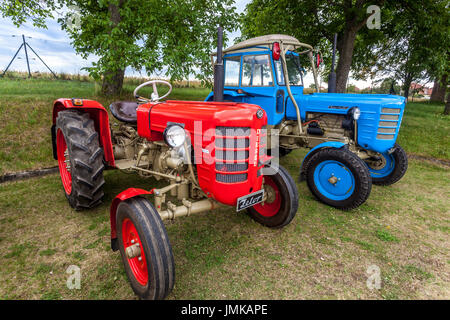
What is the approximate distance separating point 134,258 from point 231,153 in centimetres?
113

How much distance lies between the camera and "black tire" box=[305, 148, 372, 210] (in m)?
3.11

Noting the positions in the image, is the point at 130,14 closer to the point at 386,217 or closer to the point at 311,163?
the point at 311,163

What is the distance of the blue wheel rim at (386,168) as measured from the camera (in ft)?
13.6

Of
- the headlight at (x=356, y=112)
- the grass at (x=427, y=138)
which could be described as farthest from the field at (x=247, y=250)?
the grass at (x=427, y=138)

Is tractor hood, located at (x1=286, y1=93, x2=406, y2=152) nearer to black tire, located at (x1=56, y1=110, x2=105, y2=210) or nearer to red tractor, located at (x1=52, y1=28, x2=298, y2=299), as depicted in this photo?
red tractor, located at (x1=52, y1=28, x2=298, y2=299)

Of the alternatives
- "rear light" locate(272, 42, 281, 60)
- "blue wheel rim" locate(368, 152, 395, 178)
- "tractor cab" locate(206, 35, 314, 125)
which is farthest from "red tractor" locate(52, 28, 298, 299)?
"blue wheel rim" locate(368, 152, 395, 178)

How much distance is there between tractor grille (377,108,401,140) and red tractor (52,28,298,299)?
1979 mm

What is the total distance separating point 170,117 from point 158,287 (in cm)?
140

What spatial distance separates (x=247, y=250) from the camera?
245cm

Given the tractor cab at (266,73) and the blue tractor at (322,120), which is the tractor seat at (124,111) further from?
the tractor cab at (266,73)

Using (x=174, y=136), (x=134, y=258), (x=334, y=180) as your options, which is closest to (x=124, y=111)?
(x=174, y=136)

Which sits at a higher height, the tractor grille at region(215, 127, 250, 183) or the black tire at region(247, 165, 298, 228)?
the tractor grille at region(215, 127, 250, 183)

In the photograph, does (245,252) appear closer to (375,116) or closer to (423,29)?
(375,116)
